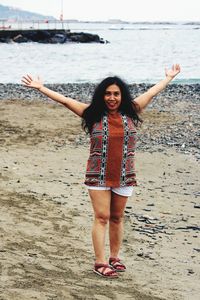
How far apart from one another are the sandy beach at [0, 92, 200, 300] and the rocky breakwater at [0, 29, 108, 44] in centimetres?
7801

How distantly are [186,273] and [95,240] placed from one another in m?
1.21

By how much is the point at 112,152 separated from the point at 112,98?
0.48m

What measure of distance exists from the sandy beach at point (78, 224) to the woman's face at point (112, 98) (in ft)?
5.23

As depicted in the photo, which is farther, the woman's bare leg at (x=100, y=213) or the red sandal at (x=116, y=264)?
the red sandal at (x=116, y=264)

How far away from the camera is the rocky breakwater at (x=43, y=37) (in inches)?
3583

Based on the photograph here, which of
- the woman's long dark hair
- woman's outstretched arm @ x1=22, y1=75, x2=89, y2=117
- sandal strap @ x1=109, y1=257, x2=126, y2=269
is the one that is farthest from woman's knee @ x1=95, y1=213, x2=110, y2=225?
woman's outstretched arm @ x1=22, y1=75, x2=89, y2=117

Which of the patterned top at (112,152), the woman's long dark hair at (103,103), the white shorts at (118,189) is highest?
the woman's long dark hair at (103,103)

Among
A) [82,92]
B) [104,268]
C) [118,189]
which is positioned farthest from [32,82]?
[82,92]

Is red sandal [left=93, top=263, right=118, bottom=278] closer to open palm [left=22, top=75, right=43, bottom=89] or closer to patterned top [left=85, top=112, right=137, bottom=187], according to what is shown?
patterned top [left=85, top=112, right=137, bottom=187]

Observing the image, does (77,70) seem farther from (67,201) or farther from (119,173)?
(119,173)

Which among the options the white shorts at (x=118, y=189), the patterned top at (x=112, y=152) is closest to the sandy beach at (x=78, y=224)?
the white shorts at (x=118, y=189)

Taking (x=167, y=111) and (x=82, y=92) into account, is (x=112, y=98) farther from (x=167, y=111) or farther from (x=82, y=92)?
(x=82, y=92)

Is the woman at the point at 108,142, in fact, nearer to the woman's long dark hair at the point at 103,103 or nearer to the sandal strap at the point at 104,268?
the woman's long dark hair at the point at 103,103

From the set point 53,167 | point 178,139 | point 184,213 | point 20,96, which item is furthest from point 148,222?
point 20,96
